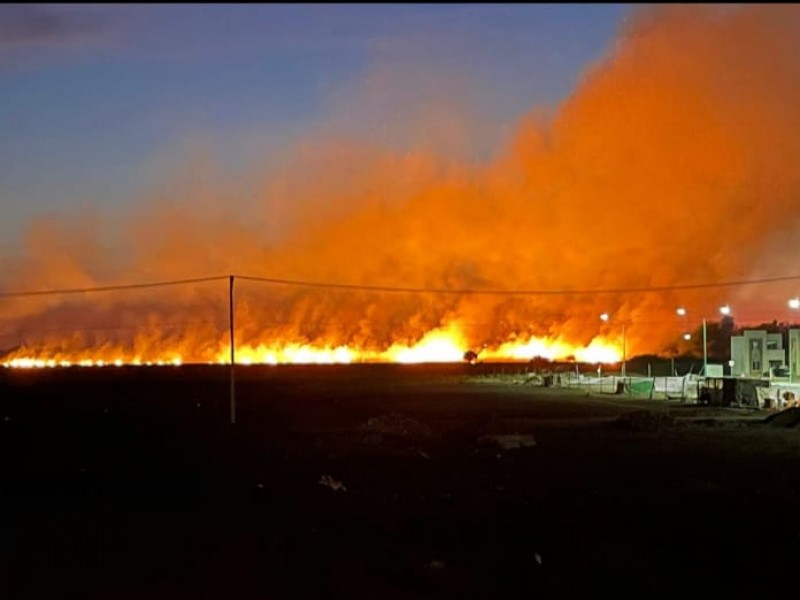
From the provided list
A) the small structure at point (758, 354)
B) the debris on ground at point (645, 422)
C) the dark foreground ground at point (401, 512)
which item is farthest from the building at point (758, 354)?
the dark foreground ground at point (401, 512)

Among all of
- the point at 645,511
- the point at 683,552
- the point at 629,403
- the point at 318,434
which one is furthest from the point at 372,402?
the point at 683,552

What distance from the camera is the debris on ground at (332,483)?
22.1 metres

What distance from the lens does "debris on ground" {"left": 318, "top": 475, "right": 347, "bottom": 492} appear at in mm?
22097

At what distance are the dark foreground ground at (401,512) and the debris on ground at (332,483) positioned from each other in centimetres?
8

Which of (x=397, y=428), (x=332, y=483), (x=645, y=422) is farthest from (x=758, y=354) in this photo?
(x=332, y=483)

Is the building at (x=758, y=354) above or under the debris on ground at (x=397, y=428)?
above

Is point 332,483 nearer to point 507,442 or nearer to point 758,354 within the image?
point 507,442

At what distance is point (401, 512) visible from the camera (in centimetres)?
1903

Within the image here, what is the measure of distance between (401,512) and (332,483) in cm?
408

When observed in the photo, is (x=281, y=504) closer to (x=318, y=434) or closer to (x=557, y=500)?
(x=557, y=500)

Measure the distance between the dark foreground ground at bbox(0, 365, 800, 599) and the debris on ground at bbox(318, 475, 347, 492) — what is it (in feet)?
0.27

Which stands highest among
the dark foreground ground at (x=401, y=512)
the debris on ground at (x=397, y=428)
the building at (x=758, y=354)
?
the building at (x=758, y=354)

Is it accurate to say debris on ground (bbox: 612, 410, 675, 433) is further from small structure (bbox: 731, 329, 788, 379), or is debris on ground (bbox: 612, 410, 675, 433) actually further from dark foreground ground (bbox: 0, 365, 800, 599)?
small structure (bbox: 731, 329, 788, 379)

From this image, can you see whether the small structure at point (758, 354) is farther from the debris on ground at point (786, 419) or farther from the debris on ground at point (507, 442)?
the debris on ground at point (507, 442)
